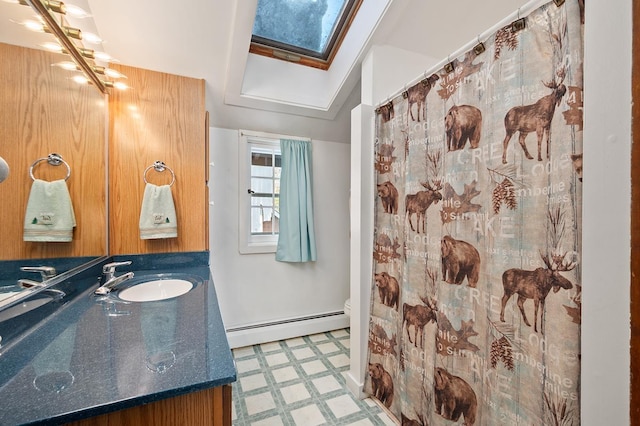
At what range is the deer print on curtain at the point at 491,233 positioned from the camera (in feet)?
2.62

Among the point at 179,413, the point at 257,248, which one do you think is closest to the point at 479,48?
the point at 179,413

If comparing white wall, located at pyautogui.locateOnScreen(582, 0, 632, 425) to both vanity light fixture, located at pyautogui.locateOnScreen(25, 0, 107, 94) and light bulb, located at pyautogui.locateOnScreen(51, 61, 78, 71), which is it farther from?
light bulb, located at pyautogui.locateOnScreen(51, 61, 78, 71)

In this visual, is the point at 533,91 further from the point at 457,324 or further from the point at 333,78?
the point at 333,78

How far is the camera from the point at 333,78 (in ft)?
6.82

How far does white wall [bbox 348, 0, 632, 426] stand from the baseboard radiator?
2112 millimetres

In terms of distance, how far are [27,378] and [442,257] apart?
137 centimetres

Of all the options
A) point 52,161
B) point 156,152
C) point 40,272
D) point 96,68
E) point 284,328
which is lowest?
point 284,328

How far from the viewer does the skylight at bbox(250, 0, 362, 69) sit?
173 cm

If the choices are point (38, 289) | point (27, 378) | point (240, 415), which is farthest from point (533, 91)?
point (240, 415)

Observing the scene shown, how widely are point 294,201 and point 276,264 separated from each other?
0.64m

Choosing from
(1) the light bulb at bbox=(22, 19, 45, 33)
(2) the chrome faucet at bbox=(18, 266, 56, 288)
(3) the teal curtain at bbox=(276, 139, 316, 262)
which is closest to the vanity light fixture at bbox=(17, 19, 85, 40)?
(1) the light bulb at bbox=(22, 19, 45, 33)

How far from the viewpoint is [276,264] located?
257 cm

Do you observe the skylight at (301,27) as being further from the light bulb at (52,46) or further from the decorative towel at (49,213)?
the decorative towel at (49,213)

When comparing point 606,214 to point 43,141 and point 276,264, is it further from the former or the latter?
point 276,264
